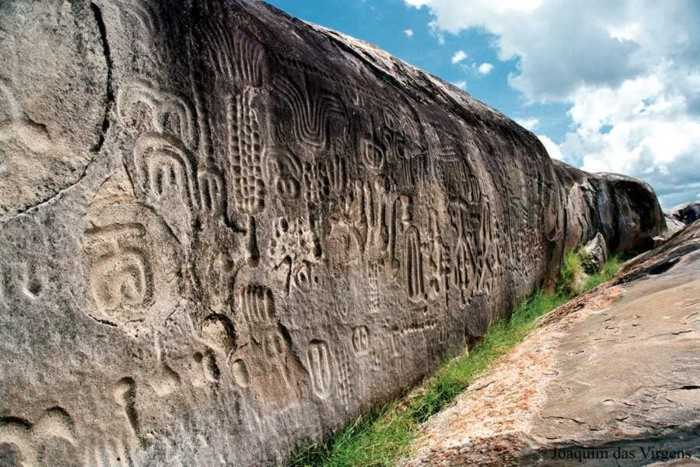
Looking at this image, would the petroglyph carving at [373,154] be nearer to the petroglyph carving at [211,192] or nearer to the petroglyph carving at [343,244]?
the petroglyph carving at [343,244]

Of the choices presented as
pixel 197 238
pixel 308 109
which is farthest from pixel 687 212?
pixel 197 238

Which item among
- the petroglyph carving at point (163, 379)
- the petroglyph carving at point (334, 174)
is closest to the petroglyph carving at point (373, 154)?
the petroglyph carving at point (334, 174)

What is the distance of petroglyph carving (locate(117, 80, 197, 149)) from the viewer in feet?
5.36

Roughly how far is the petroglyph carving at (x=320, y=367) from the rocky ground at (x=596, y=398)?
1.41 feet

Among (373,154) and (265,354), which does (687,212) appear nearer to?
(373,154)

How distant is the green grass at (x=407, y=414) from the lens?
208 cm

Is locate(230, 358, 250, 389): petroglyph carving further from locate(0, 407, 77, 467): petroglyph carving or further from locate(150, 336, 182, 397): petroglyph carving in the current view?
locate(0, 407, 77, 467): petroglyph carving

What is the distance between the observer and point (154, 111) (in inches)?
67.0

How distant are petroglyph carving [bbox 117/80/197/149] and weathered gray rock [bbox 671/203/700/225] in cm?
1407

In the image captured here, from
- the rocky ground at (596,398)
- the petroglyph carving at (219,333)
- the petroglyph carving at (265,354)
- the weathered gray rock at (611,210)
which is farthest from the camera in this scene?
the weathered gray rock at (611,210)

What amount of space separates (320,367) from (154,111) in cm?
116

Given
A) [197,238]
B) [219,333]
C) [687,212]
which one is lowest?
[219,333]

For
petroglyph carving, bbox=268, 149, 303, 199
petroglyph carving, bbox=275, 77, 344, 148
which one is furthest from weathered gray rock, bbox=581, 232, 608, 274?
petroglyph carving, bbox=268, 149, 303, 199

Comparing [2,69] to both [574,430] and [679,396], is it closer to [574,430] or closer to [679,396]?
[574,430]
